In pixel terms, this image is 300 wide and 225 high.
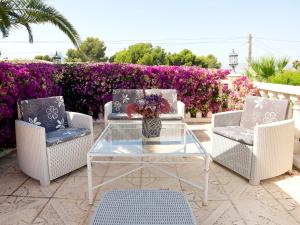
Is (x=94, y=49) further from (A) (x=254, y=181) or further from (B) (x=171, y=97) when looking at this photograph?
(A) (x=254, y=181)

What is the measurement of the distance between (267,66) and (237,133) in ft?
9.67

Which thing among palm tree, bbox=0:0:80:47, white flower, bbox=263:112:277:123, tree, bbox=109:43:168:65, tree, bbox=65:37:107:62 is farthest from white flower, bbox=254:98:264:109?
tree, bbox=65:37:107:62

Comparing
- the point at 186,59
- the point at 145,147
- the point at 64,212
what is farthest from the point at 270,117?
the point at 186,59

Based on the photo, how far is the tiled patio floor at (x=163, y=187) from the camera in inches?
92.3

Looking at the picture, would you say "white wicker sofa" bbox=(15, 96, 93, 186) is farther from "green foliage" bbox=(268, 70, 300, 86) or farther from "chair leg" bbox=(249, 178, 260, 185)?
"green foliage" bbox=(268, 70, 300, 86)

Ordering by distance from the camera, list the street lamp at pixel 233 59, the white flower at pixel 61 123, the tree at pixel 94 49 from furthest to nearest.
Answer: the tree at pixel 94 49 < the street lamp at pixel 233 59 < the white flower at pixel 61 123

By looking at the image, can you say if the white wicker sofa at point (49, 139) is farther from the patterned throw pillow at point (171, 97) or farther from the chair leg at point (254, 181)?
the chair leg at point (254, 181)

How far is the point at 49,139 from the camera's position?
3039 millimetres

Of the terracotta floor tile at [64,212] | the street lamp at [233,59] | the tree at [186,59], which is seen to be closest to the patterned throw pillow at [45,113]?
the terracotta floor tile at [64,212]

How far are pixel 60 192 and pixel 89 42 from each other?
3717 cm

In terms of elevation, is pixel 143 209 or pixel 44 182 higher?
pixel 143 209

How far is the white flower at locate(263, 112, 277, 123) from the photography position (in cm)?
330

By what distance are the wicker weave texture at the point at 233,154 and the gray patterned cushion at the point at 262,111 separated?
0.49 m

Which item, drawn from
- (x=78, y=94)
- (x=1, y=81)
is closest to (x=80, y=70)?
(x=78, y=94)
